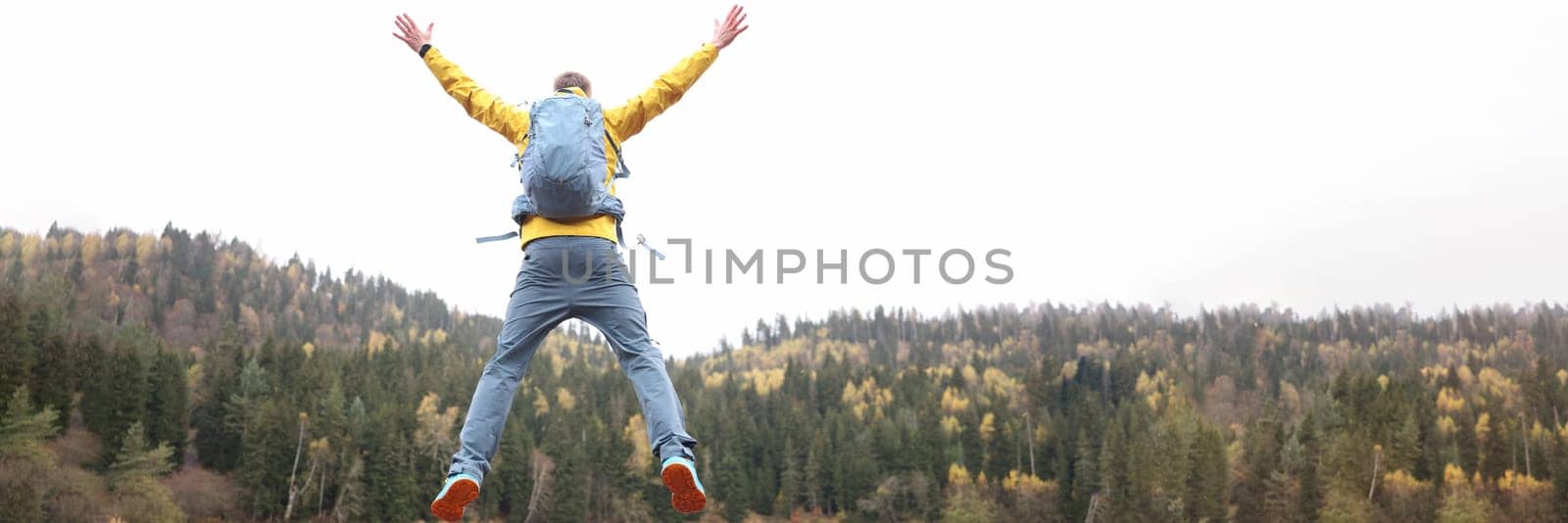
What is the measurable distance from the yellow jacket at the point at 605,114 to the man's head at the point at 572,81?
Result: 0.22ft

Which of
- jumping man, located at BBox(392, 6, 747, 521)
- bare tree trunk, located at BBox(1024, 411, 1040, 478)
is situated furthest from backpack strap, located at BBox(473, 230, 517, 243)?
bare tree trunk, located at BBox(1024, 411, 1040, 478)

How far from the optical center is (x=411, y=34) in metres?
8.72

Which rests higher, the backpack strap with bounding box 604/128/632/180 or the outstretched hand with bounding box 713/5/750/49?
the outstretched hand with bounding box 713/5/750/49

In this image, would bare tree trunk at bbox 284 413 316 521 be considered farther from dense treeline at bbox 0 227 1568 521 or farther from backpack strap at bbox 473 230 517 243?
backpack strap at bbox 473 230 517 243

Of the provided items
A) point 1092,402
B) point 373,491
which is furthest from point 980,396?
point 373,491

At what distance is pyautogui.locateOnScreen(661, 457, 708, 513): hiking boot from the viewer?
290 inches

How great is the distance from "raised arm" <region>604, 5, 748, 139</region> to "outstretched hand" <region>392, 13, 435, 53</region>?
1426 mm

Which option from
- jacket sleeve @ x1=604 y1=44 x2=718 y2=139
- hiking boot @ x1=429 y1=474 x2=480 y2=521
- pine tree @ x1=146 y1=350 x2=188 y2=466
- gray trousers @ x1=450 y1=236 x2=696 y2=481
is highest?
jacket sleeve @ x1=604 y1=44 x2=718 y2=139

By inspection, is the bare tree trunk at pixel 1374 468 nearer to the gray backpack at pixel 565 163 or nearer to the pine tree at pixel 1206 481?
the pine tree at pixel 1206 481

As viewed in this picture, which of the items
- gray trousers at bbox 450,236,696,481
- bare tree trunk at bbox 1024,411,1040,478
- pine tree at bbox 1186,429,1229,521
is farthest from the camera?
bare tree trunk at bbox 1024,411,1040,478

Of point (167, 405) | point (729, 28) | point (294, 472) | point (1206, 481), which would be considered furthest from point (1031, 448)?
point (729, 28)

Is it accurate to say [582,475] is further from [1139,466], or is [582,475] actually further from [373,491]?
[1139,466]

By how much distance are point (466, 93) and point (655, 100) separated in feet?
4.12

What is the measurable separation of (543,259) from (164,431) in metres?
111
